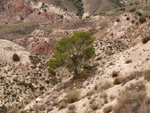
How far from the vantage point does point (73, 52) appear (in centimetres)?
2845

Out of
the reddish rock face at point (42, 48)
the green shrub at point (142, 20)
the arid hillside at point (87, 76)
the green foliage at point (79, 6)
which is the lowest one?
the arid hillside at point (87, 76)

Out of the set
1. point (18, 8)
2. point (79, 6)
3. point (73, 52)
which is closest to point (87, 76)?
point (73, 52)

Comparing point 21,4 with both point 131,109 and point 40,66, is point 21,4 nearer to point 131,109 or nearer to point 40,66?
point 40,66

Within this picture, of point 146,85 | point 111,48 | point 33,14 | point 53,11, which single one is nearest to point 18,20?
point 33,14

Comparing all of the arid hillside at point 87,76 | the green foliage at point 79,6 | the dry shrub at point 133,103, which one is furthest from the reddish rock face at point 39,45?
the green foliage at point 79,6

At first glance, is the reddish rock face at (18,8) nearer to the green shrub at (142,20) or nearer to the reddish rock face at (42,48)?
the reddish rock face at (42,48)

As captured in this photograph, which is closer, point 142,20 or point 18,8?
point 142,20

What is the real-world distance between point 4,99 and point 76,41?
16.5 metres

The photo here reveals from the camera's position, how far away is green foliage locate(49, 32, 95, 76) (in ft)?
89.5

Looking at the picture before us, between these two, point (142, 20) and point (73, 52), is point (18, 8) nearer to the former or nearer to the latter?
point (142, 20)

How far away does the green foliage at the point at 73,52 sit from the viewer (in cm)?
2728

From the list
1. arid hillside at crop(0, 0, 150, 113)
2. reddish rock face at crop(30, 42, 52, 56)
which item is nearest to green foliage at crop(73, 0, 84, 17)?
arid hillside at crop(0, 0, 150, 113)

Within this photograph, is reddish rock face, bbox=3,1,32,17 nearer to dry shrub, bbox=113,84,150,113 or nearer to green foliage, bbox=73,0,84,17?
green foliage, bbox=73,0,84,17

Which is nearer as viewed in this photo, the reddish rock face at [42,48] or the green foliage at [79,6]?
the reddish rock face at [42,48]
